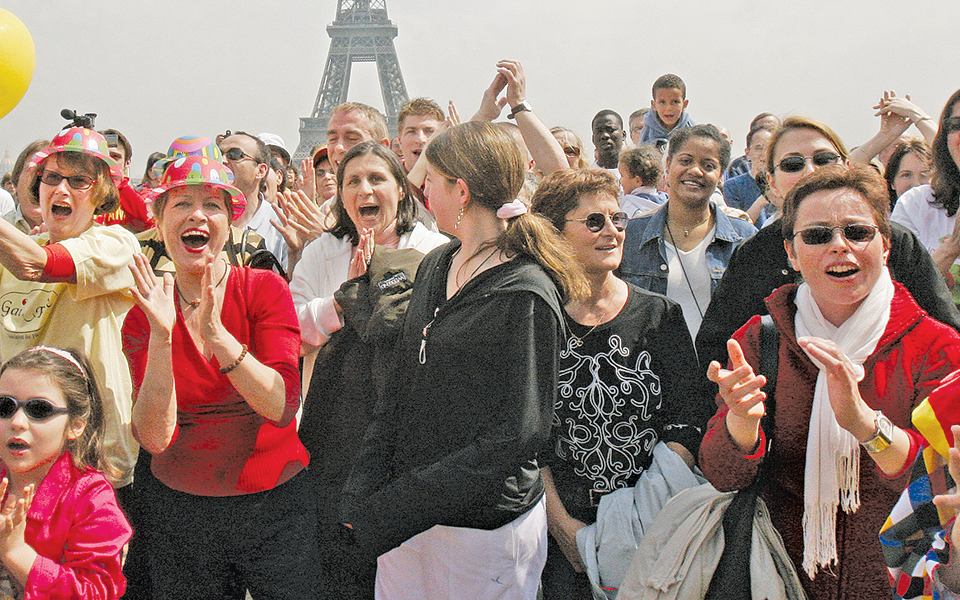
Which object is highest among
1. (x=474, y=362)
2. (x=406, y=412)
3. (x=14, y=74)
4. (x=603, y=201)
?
(x=14, y=74)

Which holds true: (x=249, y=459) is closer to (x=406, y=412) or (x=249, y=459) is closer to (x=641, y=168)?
(x=406, y=412)

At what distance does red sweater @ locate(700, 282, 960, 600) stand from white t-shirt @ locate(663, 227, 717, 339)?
129 centimetres

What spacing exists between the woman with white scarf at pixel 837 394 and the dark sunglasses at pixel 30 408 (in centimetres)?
218

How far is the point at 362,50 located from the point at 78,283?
1932 inches

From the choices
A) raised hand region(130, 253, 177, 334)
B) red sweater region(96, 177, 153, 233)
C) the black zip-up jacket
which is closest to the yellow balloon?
red sweater region(96, 177, 153, 233)

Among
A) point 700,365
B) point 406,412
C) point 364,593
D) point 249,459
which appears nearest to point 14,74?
point 249,459

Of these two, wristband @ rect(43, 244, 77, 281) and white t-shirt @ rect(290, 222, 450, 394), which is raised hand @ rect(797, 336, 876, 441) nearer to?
white t-shirt @ rect(290, 222, 450, 394)

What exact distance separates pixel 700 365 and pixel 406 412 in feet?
4.08

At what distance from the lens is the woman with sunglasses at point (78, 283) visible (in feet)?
10.9

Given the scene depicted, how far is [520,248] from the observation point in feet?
8.99

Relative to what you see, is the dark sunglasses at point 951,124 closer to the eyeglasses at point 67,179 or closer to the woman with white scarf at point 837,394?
the woman with white scarf at point 837,394

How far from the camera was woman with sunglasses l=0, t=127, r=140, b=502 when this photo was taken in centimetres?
332

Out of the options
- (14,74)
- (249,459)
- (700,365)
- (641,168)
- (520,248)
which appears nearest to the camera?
(520,248)

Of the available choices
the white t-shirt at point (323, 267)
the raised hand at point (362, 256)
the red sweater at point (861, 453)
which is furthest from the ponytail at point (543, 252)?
the white t-shirt at point (323, 267)
